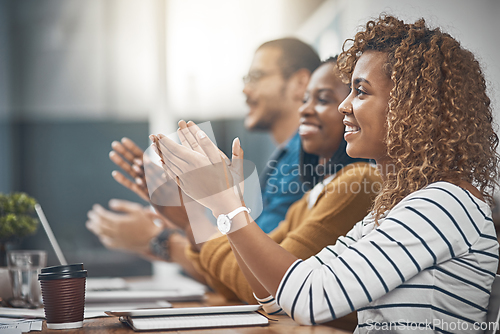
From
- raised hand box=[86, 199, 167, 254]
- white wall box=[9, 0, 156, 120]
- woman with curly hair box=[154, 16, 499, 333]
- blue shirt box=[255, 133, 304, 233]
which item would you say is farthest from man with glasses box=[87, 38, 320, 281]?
Result: white wall box=[9, 0, 156, 120]

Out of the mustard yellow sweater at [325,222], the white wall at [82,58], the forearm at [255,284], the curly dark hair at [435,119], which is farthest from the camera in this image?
the white wall at [82,58]

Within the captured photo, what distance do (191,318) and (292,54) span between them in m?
1.03

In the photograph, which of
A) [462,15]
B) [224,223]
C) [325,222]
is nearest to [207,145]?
[224,223]

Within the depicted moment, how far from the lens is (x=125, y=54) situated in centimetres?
358

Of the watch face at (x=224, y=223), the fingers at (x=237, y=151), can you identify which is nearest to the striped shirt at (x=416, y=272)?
the watch face at (x=224, y=223)

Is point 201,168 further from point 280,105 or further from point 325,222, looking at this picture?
point 280,105

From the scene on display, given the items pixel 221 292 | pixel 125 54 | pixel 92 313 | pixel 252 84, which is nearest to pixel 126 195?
pixel 125 54

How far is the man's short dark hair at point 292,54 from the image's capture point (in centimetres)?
150

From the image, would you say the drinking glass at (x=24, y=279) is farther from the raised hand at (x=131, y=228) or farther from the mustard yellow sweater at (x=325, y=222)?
the raised hand at (x=131, y=228)

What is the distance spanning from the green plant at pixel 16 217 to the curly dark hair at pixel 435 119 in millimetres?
928

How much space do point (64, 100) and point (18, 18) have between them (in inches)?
27.1

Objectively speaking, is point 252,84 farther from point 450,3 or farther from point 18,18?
point 18,18

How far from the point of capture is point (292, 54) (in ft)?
5.06

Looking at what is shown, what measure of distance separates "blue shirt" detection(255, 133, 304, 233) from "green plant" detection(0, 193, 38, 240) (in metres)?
0.67
